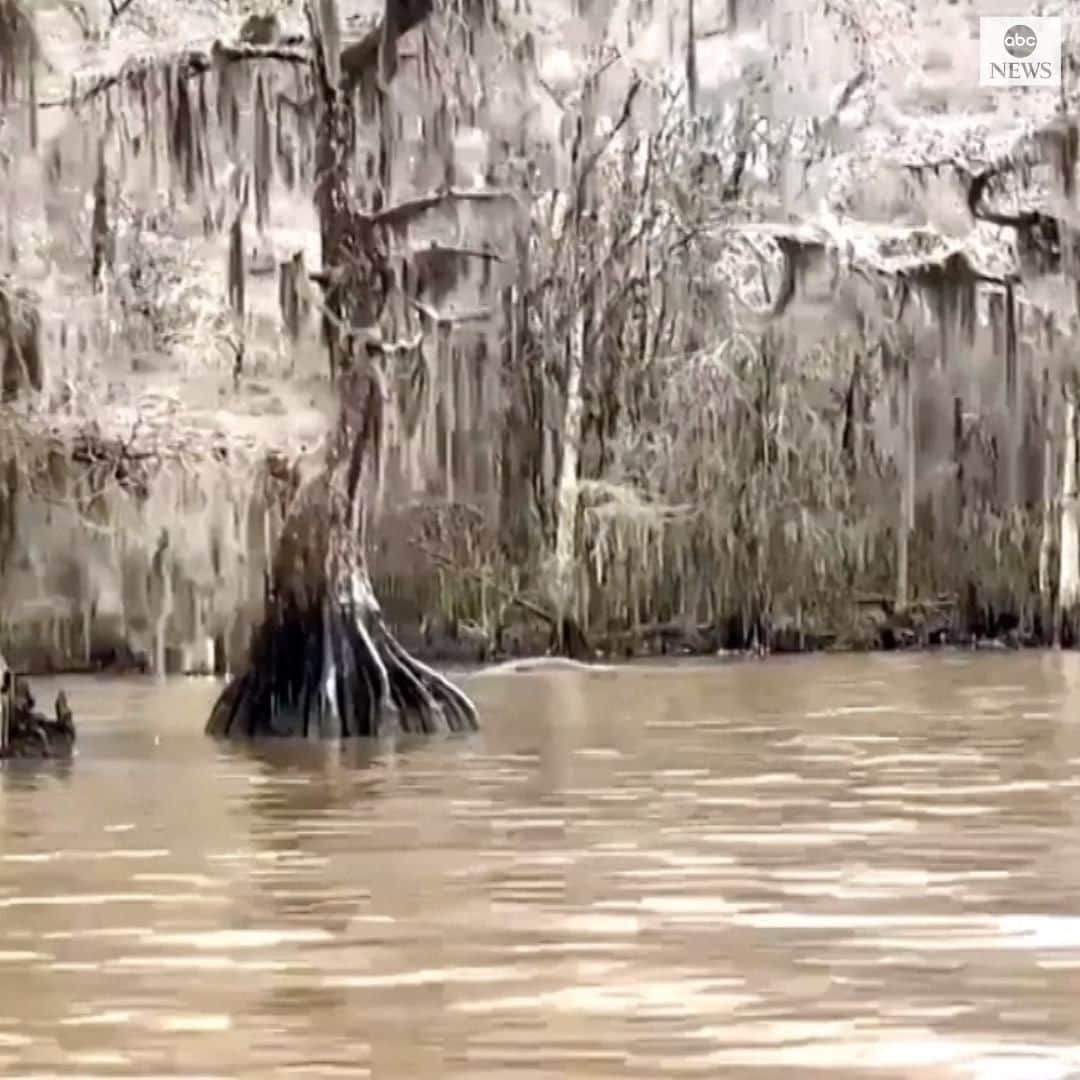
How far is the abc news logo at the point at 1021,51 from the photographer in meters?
2.66

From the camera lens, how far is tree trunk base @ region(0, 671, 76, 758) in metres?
2.60

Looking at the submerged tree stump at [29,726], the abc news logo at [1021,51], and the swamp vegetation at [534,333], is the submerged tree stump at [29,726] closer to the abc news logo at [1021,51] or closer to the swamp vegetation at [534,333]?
the swamp vegetation at [534,333]

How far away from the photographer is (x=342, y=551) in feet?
8.62

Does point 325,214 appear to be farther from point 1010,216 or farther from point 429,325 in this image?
point 1010,216

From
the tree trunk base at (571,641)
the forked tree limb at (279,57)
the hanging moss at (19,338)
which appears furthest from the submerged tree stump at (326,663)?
the forked tree limb at (279,57)

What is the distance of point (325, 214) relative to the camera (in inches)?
105

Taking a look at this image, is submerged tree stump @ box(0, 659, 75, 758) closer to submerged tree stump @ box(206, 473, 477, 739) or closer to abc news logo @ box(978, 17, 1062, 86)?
submerged tree stump @ box(206, 473, 477, 739)

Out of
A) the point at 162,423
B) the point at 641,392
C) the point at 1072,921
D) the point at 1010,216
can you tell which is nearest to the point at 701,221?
the point at 641,392

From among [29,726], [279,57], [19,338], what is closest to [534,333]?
[279,57]

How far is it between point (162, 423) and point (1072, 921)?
52.9 inches

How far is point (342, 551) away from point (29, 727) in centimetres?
48

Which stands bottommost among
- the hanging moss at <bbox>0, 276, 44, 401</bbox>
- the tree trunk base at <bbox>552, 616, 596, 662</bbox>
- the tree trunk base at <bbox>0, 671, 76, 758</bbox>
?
the tree trunk base at <bbox>0, 671, 76, 758</bbox>

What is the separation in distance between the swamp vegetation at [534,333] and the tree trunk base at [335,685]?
13 millimetres

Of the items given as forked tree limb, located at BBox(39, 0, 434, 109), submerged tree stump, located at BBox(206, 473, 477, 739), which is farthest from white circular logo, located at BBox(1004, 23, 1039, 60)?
submerged tree stump, located at BBox(206, 473, 477, 739)
